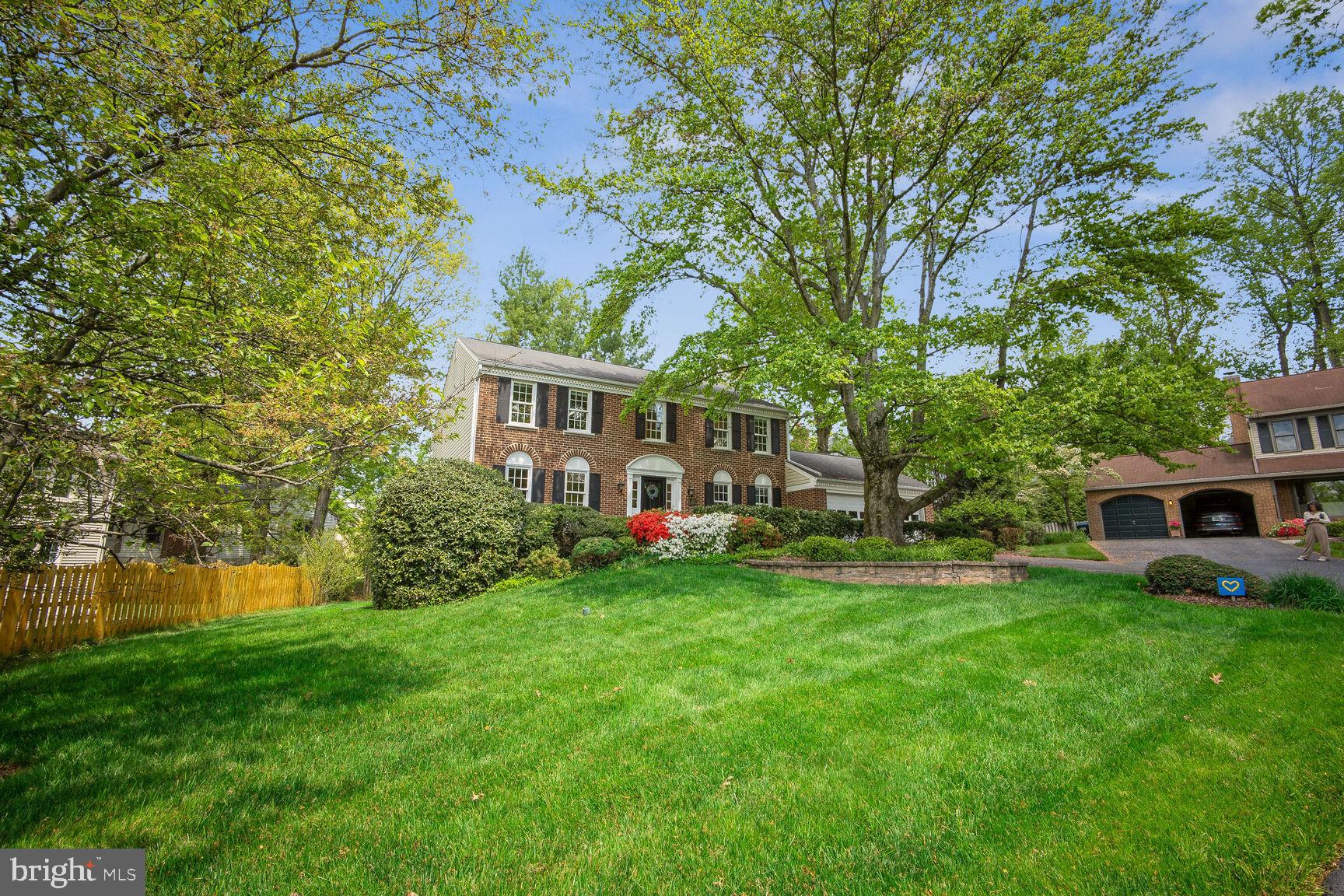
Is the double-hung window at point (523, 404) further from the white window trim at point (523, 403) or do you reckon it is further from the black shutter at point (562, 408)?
the black shutter at point (562, 408)

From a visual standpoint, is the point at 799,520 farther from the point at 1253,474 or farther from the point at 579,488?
the point at 1253,474

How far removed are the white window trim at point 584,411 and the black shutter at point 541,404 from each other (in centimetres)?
68

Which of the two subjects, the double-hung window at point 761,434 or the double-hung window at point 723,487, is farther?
the double-hung window at point 761,434

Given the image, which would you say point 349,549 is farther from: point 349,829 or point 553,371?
point 349,829

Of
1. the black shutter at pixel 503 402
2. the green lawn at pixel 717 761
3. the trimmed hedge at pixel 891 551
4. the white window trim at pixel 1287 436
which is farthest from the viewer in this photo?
the white window trim at pixel 1287 436

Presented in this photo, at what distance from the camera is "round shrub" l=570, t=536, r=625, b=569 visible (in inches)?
533

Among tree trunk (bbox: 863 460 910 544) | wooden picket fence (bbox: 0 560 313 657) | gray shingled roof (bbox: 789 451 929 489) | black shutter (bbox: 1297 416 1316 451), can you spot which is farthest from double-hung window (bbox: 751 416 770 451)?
black shutter (bbox: 1297 416 1316 451)

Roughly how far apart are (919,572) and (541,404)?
491 inches

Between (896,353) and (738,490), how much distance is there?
10.6 metres

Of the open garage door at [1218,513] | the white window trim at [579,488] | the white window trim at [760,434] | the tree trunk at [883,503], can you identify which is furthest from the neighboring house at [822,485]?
Result: the open garage door at [1218,513]

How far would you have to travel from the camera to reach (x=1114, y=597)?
8.48 meters

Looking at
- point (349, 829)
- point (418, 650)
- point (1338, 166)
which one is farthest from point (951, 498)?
point (349, 829)

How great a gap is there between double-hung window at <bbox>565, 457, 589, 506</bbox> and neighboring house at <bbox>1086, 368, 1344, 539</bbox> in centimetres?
2179

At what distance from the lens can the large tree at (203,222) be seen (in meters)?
3.96
